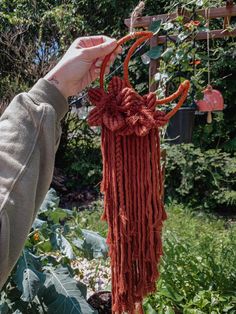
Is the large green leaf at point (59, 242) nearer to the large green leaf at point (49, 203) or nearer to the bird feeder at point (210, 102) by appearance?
the large green leaf at point (49, 203)

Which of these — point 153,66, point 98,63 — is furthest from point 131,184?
point 153,66

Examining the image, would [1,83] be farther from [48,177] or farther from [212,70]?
[48,177]

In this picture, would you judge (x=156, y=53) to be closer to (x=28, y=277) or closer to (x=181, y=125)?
(x=181, y=125)

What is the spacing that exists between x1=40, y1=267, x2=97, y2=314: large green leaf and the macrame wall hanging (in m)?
0.62

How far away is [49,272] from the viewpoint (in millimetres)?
1965

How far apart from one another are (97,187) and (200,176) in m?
1.59

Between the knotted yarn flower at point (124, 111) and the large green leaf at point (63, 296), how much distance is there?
88 centimetres

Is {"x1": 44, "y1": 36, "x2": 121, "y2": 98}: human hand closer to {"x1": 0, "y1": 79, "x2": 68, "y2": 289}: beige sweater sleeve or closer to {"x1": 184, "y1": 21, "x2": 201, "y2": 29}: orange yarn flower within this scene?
{"x1": 0, "y1": 79, "x2": 68, "y2": 289}: beige sweater sleeve

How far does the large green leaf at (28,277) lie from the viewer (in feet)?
5.65

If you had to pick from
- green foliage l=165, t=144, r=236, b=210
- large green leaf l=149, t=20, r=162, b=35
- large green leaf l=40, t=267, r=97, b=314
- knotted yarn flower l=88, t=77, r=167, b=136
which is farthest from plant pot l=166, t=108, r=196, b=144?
green foliage l=165, t=144, r=236, b=210

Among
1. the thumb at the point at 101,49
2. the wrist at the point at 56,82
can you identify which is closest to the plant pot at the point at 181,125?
the thumb at the point at 101,49

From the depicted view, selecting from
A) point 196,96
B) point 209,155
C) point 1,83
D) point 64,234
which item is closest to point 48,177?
point 64,234

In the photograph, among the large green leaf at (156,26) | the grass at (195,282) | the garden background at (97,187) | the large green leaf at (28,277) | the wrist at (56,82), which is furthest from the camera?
the large green leaf at (156,26)

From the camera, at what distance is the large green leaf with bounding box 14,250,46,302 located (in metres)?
1.72
